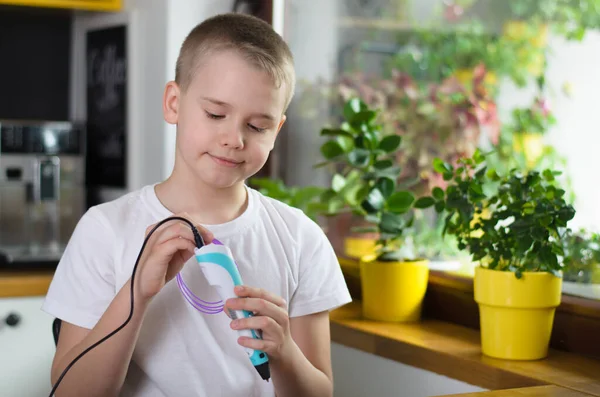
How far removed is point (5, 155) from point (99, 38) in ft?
1.71

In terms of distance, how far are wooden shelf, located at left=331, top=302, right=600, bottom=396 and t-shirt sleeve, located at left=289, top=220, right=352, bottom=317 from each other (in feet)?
0.89

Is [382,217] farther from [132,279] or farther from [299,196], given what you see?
[132,279]

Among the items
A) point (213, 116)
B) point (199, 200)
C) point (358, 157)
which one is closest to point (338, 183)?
point (358, 157)

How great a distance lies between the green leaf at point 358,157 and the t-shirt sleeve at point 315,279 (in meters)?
0.48

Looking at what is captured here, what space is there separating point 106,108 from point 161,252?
5.99ft

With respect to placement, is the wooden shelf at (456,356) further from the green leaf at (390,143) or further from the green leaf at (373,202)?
the green leaf at (390,143)

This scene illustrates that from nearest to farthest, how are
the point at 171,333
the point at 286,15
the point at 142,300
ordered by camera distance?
the point at 142,300
the point at 171,333
the point at 286,15

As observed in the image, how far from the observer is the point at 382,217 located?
6.14ft

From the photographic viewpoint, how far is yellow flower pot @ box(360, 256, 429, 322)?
1.84m

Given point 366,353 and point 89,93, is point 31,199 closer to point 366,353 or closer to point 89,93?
point 89,93

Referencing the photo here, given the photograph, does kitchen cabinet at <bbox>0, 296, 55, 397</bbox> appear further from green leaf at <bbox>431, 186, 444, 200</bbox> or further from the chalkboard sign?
green leaf at <bbox>431, 186, 444, 200</bbox>

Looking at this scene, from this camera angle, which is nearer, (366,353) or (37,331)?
(366,353)

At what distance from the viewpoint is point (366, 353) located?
178 centimetres

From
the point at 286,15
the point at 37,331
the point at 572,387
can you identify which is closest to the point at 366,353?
the point at 572,387
